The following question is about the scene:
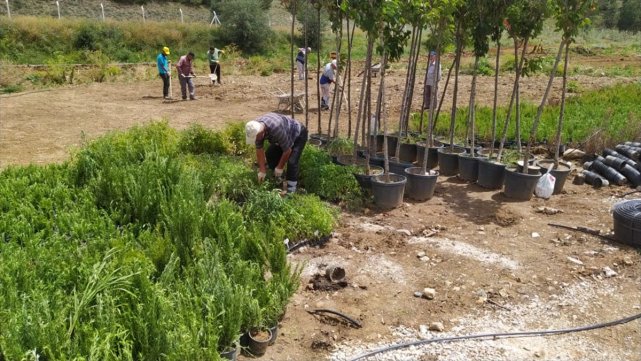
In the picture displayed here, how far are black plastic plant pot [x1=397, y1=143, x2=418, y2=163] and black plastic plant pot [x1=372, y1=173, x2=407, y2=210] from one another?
1.92 m

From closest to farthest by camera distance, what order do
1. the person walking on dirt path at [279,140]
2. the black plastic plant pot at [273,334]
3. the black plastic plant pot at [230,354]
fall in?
1. the black plastic plant pot at [230,354]
2. the black plastic plant pot at [273,334]
3. the person walking on dirt path at [279,140]

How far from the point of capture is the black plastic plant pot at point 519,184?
6277 millimetres

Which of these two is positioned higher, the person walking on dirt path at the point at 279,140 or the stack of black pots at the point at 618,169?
the person walking on dirt path at the point at 279,140

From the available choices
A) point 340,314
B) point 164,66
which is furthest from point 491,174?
point 164,66

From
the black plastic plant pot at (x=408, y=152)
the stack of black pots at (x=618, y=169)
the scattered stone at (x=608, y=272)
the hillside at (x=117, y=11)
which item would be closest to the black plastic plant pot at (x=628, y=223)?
the scattered stone at (x=608, y=272)

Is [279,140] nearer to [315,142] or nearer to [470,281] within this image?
[470,281]

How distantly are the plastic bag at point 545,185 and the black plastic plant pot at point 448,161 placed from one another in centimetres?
132

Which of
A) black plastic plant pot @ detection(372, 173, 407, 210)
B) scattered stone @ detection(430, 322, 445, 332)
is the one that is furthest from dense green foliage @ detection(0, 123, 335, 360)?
scattered stone @ detection(430, 322, 445, 332)

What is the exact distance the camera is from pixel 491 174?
22.3 ft

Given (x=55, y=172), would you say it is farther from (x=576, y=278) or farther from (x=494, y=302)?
(x=576, y=278)

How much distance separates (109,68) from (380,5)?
634 inches

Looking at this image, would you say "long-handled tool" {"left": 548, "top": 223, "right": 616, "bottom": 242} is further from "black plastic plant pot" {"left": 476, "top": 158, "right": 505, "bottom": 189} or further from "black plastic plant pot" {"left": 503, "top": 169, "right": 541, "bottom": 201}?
"black plastic plant pot" {"left": 476, "top": 158, "right": 505, "bottom": 189}

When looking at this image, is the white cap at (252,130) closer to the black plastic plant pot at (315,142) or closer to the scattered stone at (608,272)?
the black plastic plant pot at (315,142)

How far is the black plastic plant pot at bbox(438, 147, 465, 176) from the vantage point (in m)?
7.46
